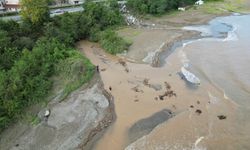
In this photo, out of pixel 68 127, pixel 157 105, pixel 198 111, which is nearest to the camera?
pixel 68 127

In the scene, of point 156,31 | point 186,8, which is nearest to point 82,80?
point 156,31

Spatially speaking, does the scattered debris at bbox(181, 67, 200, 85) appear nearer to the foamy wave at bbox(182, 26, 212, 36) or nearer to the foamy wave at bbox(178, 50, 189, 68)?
the foamy wave at bbox(178, 50, 189, 68)

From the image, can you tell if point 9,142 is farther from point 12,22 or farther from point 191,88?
point 12,22

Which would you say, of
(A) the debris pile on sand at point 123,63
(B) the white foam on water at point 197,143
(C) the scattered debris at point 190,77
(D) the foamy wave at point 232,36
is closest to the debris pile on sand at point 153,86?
(C) the scattered debris at point 190,77

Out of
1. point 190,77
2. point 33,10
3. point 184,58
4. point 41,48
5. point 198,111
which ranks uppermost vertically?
point 33,10

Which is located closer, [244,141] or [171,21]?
[244,141]

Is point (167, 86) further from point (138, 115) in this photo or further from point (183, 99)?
point (138, 115)

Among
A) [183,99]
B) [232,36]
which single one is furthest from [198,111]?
[232,36]
